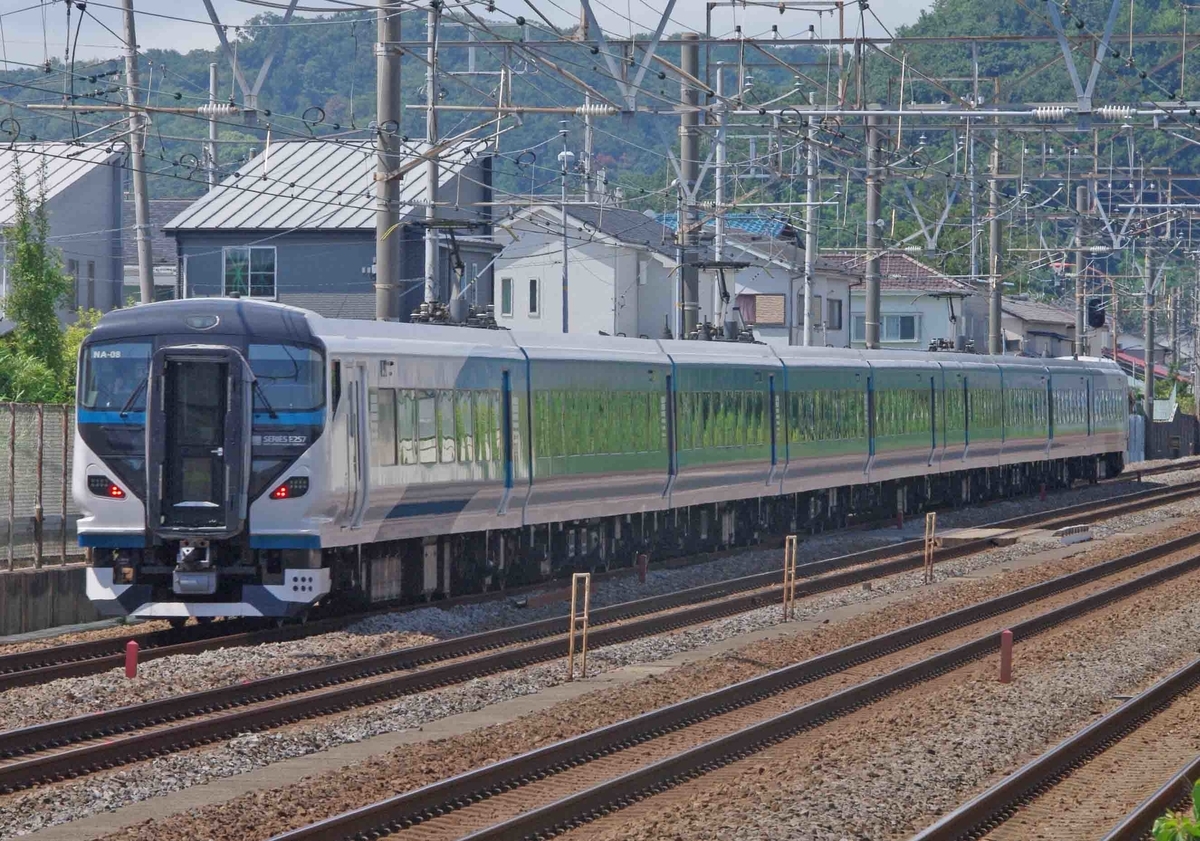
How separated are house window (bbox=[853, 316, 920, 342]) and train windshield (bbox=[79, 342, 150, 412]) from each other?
54730mm

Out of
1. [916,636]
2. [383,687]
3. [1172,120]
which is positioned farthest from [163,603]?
[1172,120]

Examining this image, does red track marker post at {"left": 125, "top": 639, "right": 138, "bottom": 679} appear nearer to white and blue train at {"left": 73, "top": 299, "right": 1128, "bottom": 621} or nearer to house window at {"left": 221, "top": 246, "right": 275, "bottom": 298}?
white and blue train at {"left": 73, "top": 299, "right": 1128, "bottom": 621}

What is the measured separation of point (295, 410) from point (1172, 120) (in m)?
14.6

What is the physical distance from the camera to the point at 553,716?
12.9m

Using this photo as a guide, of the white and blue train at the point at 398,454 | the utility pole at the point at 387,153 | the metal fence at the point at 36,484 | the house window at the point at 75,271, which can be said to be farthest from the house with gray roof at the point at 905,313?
the metal fence at the point at 36,484

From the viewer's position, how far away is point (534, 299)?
53750 mm

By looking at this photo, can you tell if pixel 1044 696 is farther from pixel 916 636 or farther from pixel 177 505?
pixel 177 505

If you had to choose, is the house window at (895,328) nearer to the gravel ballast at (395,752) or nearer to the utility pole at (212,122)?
the utility pole at (212,122)

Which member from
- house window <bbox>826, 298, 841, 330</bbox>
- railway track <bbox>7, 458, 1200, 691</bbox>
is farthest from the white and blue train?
house window <bbox>826, 298, 841, 330</bbox>

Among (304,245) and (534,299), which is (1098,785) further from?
(534,299)

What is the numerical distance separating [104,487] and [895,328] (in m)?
56.3

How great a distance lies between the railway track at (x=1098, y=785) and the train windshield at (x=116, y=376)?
863cm

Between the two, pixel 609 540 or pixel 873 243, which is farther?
pixel 873 243

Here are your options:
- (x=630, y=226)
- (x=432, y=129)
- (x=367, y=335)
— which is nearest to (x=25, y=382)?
(x=432, y=129)
